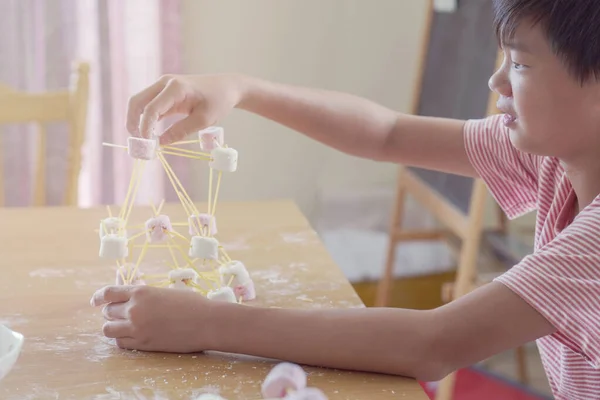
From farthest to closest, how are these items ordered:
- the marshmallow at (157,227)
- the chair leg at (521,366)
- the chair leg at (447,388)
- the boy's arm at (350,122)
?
the chair leg at (521,366) < the chair leg at (447,388) < the boy's arm at (350,122) < the marshmallow at (157,227)

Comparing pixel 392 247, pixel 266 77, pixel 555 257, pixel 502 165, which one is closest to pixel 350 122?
pixel 502 165

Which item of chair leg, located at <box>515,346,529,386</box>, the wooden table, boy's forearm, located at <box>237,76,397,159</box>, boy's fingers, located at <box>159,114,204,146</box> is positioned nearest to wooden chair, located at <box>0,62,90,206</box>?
the wooden table

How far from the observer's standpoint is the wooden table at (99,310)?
0.81m

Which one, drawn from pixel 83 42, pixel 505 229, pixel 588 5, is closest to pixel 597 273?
pixel 588 5

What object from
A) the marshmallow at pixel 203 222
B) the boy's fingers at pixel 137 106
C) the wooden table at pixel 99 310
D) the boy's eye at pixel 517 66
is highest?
the boy's eye at pixel 517 66

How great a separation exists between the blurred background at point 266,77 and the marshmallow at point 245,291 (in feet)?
3.66

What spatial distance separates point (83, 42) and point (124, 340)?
1.46m

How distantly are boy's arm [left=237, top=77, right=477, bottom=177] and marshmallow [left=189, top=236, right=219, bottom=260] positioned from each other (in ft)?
0.88

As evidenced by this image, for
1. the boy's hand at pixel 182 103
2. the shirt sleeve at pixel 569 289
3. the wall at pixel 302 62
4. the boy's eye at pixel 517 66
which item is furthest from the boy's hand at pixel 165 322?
the wall at pixel 302 62

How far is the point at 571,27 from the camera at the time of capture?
0.86m

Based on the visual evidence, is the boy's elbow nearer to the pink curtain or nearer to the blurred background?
the blurred background

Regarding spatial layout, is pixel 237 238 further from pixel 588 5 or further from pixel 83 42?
pixel 83 42

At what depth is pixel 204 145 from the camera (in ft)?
3.30

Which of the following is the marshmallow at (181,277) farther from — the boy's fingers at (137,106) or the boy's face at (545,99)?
the boy's face at (545,99)
